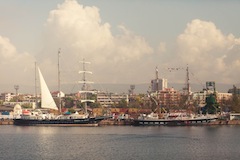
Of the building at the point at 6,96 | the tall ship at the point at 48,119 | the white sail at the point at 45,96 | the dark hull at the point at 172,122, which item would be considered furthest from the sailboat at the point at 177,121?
the building at the point at 6,96

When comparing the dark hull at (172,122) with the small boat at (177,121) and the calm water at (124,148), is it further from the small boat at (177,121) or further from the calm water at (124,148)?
the calm water at (124,148)

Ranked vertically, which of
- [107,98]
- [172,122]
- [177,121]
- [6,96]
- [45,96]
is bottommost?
[172,122]

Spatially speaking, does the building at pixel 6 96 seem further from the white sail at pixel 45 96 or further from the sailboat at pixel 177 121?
the sailboat at pixel 177 121

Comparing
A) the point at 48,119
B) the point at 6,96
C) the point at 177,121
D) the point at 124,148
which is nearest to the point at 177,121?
the point at 177,121

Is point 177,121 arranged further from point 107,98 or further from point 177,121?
point 107,98

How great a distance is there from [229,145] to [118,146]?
843 cm

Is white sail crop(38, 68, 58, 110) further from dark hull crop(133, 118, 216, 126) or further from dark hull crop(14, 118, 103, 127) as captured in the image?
dark hull crop(133, 118, 216, 126)

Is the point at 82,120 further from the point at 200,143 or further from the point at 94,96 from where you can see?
the point at 94,96

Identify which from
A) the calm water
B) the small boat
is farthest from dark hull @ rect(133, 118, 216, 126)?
the calm water

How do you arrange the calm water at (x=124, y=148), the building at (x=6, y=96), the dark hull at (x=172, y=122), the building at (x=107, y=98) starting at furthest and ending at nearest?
the building at (x=6, y=96), the building at (x=107, y=98), the dark hull at (x=172, y=122), the calm water at (x=124, y=148)

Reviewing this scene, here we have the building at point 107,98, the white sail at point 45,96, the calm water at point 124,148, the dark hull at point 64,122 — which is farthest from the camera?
the building at point 107,98

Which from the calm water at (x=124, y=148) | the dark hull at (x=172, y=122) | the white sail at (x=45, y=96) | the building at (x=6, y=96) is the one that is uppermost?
the building at (x=6, y=96)

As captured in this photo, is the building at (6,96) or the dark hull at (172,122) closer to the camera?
the dark hull at (172,122)

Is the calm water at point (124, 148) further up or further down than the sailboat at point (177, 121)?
further down
